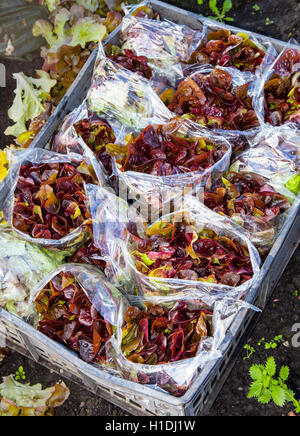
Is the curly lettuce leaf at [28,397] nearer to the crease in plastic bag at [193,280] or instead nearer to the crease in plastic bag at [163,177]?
the crease in plastic bag at [193,280]

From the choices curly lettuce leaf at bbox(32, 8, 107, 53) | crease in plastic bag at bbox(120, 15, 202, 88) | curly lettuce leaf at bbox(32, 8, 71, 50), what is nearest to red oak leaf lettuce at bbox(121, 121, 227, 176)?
crease in plastic bag at bbox(120, 15, 202, 88)

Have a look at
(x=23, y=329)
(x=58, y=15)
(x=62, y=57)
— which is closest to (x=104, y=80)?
(x=62, y=57)

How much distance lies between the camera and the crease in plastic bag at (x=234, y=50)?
8.66 feet

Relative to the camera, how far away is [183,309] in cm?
191

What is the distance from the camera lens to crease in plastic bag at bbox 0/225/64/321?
2.05 meters

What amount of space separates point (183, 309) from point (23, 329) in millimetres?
666

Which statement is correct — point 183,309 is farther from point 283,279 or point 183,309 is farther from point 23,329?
point 283,279

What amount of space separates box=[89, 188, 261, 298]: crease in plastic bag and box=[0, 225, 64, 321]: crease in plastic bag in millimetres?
282

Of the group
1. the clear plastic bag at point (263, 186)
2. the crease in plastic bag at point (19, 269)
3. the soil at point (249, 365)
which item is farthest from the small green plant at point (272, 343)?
the crease in plastic bag at point (19, 269)

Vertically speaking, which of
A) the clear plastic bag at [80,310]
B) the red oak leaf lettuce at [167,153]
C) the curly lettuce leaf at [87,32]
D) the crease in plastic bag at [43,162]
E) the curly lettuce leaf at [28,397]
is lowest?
the curly lettuce leaf at [28,397]

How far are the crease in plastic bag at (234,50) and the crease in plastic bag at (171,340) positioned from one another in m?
1.41

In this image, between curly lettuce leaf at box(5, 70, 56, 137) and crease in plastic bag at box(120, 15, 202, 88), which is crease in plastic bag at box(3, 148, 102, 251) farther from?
curly lettuce leaf at box(5, 70, 56, 137)

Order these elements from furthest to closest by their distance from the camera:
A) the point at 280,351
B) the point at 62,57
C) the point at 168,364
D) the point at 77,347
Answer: the point at 62,57 < the point at 280,351 < the point at 77,347 < the point at 168,364

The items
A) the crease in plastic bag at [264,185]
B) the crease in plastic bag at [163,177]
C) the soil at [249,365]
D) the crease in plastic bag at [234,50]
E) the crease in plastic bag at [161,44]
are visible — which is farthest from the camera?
the crease in plastic bag at [161,44]
